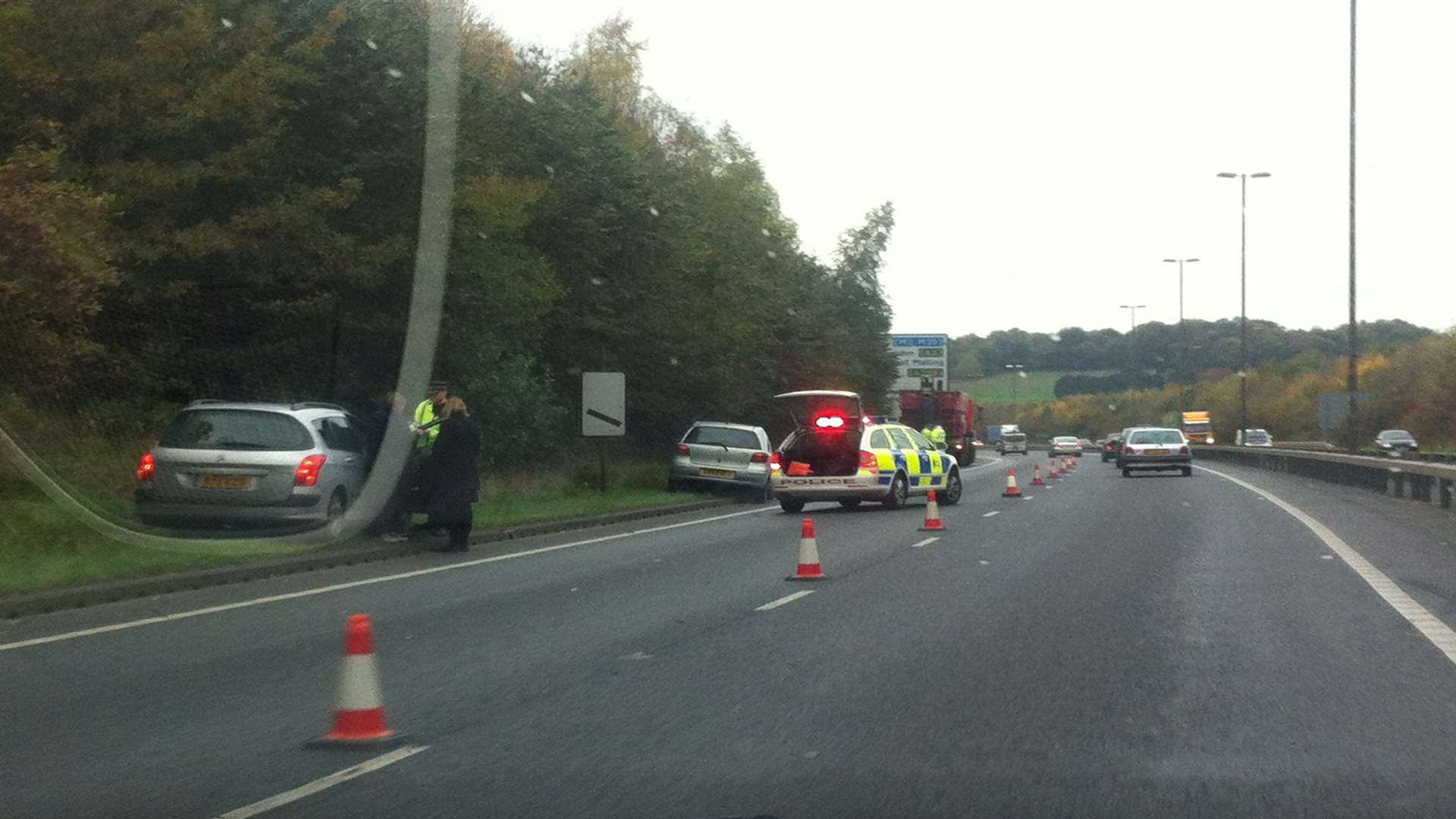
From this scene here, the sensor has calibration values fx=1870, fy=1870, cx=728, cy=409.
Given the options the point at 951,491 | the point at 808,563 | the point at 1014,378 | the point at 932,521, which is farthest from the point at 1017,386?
the point at 808,563

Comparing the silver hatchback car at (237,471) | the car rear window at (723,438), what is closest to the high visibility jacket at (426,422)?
the silver hatchback car at (237,471)

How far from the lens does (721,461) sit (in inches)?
1326

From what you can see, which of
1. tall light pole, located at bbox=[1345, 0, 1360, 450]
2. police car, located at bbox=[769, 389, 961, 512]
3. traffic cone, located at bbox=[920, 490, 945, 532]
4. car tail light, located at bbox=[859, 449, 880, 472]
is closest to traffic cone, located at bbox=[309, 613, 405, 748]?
traffic cone, located at bbox=[920, 490, 945, 532]

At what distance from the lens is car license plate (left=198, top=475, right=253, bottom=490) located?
746 inches

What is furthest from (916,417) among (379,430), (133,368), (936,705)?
(936,705)

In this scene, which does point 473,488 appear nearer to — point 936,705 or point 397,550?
point 397,550

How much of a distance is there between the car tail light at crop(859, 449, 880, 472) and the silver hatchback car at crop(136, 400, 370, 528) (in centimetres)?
1161

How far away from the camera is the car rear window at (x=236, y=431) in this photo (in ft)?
62.8

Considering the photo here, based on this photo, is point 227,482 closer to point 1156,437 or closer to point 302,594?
point 302,594

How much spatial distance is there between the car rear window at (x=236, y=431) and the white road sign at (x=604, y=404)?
14.7 meters

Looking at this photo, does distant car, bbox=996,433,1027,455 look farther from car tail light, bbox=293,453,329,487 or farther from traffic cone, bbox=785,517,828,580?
traffic cone, bbox=785,517,828,580

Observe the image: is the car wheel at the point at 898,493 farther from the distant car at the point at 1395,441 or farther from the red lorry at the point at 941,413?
the distant car at the point at 1395,441

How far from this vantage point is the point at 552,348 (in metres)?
43.9

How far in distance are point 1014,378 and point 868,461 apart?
146 m
